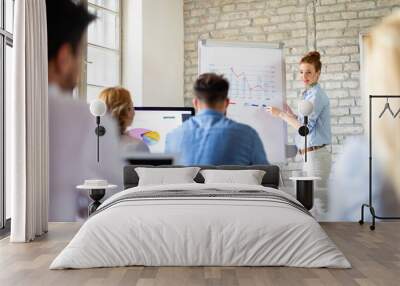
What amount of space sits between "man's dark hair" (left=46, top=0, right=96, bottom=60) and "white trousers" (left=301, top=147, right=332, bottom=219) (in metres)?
3.04

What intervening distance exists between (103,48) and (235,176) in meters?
2.32

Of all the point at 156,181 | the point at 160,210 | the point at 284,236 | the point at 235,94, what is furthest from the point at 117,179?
the point at 284,236

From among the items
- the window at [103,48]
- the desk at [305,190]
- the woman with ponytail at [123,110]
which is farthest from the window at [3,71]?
the desk at [305,190]

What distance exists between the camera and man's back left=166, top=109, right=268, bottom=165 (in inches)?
270

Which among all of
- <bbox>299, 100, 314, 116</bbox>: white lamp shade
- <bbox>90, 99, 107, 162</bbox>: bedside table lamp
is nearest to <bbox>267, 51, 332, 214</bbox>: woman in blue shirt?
<bbox>299, 100, 314, 116</bbox>: white lamp shade

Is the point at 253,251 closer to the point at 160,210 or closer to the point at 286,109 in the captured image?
the point at 160,210

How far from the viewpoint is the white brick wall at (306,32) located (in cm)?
694

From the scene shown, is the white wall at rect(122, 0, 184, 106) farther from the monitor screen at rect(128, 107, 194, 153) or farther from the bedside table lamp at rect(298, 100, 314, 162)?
the bedside table lamp at rect(298, 100, 314, 162)

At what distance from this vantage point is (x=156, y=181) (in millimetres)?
6367

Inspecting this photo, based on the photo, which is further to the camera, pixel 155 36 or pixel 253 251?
pixel 155 36

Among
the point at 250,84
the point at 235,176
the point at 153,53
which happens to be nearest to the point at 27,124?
the point at 153,53

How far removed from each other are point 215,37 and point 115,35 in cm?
123

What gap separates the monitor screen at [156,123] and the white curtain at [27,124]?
4.10 feet

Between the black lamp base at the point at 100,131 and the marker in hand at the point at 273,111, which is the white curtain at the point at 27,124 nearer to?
the black lamp base at the point at 100,131
